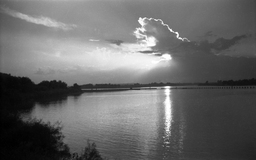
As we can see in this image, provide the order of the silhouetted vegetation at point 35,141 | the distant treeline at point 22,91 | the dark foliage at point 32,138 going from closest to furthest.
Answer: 1. the silhouetted vegetation at point 35,141
2. the dark foliage at point 32,138
3. the distant treeline at point 22,91

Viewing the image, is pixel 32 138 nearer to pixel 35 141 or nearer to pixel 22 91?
pixel 35 141

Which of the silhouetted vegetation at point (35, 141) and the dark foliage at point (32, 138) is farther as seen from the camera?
the dark foliage at point (32, 138)

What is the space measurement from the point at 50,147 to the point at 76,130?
12129 millimetres

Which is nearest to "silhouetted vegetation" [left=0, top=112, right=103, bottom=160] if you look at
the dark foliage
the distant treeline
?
the dark foliage

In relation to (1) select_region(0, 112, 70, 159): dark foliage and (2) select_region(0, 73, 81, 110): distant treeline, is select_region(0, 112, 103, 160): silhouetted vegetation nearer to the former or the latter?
(1) select_region(0, 112, 70, 159): dark foliage

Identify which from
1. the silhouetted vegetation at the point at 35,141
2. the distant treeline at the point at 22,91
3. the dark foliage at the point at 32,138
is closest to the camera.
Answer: the silhouetted vegetation at the point at 35,141

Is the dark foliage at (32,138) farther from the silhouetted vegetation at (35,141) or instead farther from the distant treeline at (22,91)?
the distant treeline at (22,91)

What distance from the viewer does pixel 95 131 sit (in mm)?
25328

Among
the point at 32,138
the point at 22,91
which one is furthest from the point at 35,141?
the point at 22,91

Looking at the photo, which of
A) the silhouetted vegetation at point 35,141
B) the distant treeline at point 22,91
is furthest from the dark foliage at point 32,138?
the distant treeline at point 22,91

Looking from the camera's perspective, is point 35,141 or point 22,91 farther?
point 22,91

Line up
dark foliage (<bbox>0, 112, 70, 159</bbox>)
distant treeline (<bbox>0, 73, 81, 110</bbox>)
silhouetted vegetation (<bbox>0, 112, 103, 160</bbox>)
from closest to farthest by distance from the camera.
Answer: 1. silhouetted vegetation (<bbox>0, 112, 103, 160</bbox>)
2. dark foliage (<bbox>0, 112, 70, 159</bbox>)
3. distant treeline (<bbox>0, 73, 81, 110</bbox>)

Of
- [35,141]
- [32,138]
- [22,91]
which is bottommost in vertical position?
[35,141]

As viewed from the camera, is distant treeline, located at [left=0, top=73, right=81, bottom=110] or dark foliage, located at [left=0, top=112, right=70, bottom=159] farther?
distant treeline, located at [left=0, top=73, right=81, bottom=110]
